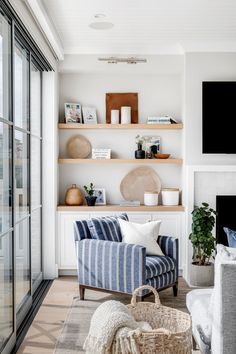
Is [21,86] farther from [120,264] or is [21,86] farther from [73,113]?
[120,264]

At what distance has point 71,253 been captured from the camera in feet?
17.9

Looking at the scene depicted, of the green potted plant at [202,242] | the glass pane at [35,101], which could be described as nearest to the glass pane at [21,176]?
the glass pane at [35,101]

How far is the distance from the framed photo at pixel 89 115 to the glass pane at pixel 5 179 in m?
2.40

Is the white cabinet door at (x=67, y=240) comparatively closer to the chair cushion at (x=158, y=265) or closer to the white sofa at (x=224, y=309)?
the chair cushion at (x=158, y=265)

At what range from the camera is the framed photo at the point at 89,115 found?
571 cm

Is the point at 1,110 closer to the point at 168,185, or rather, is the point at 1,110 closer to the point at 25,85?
the point at 25,85

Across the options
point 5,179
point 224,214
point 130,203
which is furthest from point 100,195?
point 5,179

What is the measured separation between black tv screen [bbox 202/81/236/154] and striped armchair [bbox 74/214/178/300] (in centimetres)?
136

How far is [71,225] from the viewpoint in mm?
5434

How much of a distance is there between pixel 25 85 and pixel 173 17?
4.97 feet

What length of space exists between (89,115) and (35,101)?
934 millimetres

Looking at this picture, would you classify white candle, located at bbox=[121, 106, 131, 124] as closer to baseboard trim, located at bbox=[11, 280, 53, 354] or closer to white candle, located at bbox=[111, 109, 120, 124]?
white candle, located at bbox=[111, 109, 120, 124]

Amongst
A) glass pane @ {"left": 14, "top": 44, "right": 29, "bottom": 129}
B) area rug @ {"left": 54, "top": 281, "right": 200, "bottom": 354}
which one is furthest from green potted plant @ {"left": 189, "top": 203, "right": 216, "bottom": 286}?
glass pane @ {"left": 14, "top": 44, "right": 29, "bottom": 129}

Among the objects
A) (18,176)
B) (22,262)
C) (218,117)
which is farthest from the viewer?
(218,117)
